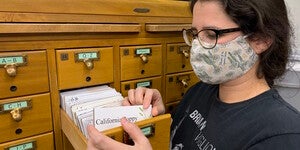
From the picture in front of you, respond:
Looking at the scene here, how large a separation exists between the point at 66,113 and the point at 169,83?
1.48 feet

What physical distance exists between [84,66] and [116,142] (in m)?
0.37

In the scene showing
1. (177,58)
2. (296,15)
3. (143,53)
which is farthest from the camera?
(296,15)

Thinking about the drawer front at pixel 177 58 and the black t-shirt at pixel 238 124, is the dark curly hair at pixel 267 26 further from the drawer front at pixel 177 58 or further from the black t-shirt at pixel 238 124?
the drawer front at pixel 177 58

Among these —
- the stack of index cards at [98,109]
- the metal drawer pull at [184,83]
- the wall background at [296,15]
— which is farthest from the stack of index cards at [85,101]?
the wall background at [296,15]

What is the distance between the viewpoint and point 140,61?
37.3 inches

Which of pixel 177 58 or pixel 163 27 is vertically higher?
pixel 163 27

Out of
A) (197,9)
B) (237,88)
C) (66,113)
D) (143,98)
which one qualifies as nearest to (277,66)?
(237,88)

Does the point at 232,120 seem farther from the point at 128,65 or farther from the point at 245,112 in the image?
the point at 128,65

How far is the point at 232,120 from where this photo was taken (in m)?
0.66

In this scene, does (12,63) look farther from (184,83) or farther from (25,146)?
(184,83)

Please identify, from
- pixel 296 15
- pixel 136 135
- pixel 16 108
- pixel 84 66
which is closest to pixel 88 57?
pixel 84 66

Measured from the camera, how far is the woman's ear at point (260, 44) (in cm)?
67

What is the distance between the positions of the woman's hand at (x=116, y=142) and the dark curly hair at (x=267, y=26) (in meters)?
0.35

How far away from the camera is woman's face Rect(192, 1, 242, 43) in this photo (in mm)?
642
